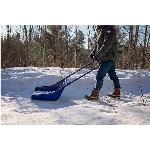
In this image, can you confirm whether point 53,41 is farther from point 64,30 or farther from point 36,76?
point 36,76

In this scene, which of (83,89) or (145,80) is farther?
(145,80)

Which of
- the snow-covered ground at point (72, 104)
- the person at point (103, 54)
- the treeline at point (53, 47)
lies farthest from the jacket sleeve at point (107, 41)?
the treeline at point (53, 47)

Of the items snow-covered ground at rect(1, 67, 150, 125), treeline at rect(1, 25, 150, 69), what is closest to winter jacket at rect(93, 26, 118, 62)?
snow-covered ground at rect(1, 67, 150, 125)

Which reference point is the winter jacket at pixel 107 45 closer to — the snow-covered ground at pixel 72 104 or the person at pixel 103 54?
the person at pixel 103 54

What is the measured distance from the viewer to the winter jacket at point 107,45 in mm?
3461

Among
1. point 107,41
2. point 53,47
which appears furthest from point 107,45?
point 53,47

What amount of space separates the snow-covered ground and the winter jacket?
719 mm

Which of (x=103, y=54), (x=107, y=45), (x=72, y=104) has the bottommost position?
(x=72, y=104)

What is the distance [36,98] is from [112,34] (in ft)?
5.14

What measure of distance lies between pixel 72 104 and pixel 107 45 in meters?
1.06

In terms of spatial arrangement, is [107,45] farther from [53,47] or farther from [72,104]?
[53,47]

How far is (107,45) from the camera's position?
346 centimetres

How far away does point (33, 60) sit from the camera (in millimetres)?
10305

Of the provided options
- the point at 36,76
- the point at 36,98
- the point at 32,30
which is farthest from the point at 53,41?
the point at 36,98
